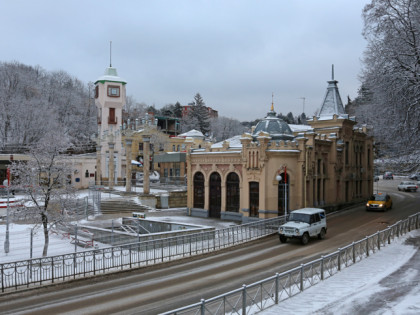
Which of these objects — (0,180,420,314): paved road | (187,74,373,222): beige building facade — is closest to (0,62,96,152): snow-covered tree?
(187,74,373,222): beige building facade

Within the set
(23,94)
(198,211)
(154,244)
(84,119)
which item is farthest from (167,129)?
(154,244)

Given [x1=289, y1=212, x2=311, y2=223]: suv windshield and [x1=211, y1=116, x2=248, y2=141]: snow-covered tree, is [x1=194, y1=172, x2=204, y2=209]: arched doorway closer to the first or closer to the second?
[x1=289, y1=212, x2=311, y2=223]: suv windshield

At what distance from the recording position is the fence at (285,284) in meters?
10.7

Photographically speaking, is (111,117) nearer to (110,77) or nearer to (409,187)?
(110,77)

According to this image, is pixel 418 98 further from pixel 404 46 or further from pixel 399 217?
pixel 399 217

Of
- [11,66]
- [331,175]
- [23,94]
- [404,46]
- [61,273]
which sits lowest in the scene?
[61,273]

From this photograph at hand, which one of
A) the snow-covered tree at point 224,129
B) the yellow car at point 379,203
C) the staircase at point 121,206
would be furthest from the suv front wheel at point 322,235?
the snow-covered tree at point 224,129

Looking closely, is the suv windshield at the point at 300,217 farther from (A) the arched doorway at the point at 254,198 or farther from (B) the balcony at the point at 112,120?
(B) the balcony at the point at 112,120

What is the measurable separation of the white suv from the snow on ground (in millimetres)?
5297

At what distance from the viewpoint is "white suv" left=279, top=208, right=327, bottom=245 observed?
22.9 metres

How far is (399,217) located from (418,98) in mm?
11860

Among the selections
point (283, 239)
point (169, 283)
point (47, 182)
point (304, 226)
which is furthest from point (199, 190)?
point (169, 283)

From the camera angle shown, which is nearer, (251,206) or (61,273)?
(61,273)

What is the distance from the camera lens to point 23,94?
2731 inches
